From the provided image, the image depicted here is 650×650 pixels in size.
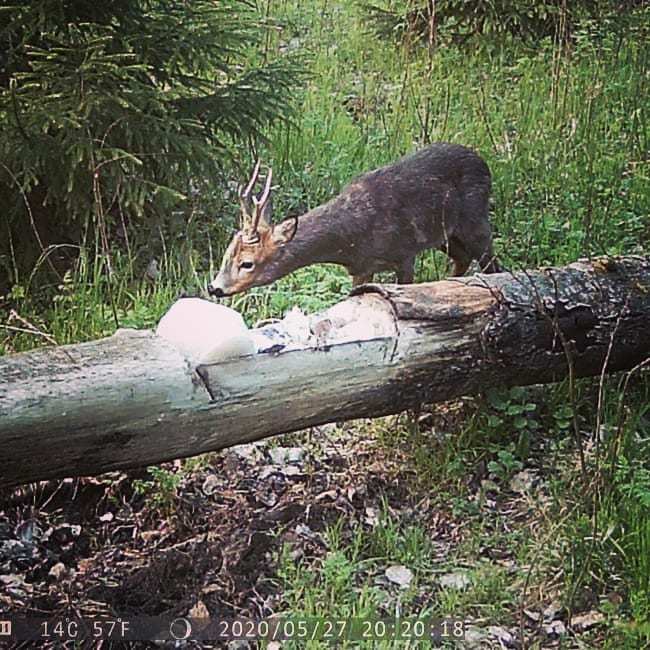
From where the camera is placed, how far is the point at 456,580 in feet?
12.5

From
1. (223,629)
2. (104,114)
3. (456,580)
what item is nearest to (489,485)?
(456,580)

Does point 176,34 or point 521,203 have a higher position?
point 176,34

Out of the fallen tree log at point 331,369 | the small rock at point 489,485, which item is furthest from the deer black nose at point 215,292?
the small rock at point 489,485

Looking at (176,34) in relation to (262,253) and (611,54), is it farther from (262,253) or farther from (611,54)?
(611,54)

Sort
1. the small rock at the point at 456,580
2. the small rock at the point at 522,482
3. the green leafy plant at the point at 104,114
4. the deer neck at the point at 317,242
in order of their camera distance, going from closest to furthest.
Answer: the small rock at the point at 456,580 < the small rock at the point at 522,482 < the green leafy plant at the point at 104,114 < the deer neck at the point at 317,242

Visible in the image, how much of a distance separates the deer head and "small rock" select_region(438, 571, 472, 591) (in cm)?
211

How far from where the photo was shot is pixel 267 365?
3631mm

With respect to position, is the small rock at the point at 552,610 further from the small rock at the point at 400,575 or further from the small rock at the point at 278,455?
the small rock at the point at 278,455

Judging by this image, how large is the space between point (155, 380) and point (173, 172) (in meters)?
2.43

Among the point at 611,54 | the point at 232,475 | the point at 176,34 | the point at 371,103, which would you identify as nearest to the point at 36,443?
the point at 232,475

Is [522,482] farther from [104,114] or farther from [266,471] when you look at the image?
[104,114]

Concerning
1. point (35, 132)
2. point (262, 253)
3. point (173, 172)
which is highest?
point (35, 132)

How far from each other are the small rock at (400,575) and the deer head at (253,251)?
1.96 metres

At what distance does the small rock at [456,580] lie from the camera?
3758 millimetres
